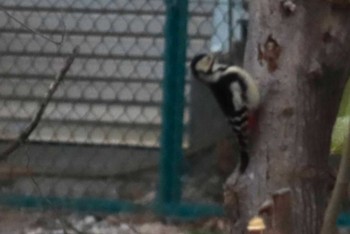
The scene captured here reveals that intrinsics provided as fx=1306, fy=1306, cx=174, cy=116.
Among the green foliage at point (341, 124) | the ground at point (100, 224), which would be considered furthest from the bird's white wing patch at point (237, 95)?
the ground at point (100, 224)

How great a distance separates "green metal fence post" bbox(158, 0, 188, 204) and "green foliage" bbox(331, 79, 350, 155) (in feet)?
9.80

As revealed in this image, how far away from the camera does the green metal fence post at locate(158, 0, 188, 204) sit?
20.3 feet

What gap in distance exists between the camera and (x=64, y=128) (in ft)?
23.6

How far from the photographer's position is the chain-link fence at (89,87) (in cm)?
680

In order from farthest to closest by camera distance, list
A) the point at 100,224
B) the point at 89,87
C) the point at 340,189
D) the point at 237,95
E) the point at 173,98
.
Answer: the point at 89,87
the point at 100,224
the point at 173,98
the point at 237,95
the point at 340,189

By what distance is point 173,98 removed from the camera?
6246 millimetres

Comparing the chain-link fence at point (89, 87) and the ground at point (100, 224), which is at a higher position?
the chain-link fence at point (89, 87)

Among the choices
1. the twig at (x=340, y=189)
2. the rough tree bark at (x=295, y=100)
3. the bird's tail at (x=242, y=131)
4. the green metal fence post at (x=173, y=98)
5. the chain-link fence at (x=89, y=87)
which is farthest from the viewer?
the chain-link fence at (x=89, y=87)

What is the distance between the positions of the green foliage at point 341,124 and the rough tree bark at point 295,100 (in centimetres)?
8

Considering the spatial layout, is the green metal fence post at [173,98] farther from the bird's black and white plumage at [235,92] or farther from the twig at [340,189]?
the twig at [340,189]

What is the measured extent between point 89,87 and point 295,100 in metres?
4.57

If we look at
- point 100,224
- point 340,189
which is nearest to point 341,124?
point 340,189

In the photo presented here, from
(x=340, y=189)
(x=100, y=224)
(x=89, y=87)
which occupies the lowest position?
(x=100, y=224)

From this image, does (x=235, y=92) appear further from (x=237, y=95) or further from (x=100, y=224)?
(x=100, y=224)
